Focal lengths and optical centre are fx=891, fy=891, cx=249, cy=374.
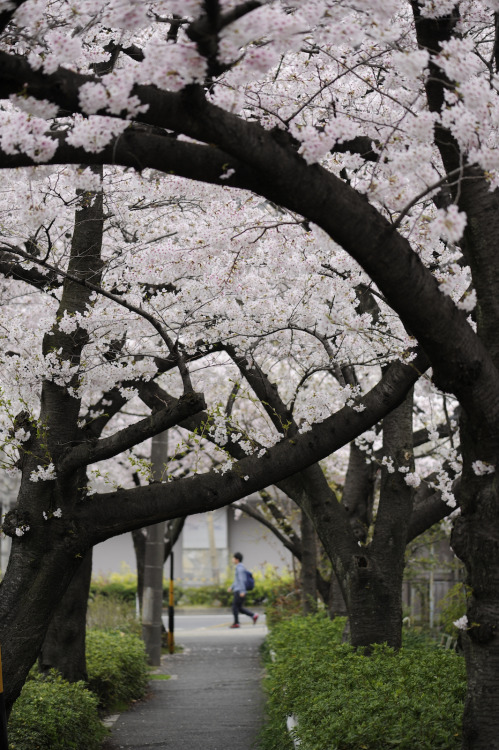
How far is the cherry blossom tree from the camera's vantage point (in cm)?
415

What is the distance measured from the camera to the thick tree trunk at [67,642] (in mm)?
10367

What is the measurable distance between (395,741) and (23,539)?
132 inches

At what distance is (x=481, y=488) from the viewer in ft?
17.2

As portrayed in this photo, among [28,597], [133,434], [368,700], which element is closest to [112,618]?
[28,597]

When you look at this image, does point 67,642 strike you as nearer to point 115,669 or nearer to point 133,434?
point 115,669

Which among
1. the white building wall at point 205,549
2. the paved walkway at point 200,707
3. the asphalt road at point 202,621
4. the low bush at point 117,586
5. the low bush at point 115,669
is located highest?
the white building wall at point 205,549

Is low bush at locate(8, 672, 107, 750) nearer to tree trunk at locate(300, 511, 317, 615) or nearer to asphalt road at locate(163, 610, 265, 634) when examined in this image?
tree trunk at locate(300, 511, 317, 615)

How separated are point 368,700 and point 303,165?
382cm

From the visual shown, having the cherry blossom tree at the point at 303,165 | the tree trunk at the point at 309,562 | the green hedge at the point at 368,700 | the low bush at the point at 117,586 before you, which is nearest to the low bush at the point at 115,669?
the green hedge at the point at 368,700

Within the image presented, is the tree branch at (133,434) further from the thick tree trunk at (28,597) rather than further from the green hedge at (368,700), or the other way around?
the green hedge at (368,700)

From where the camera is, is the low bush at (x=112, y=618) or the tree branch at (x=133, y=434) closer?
the tree branch at (x=133, y=434)

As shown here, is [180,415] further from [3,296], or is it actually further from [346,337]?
[3,296]

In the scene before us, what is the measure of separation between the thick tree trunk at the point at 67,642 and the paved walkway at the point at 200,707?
0.82 meters

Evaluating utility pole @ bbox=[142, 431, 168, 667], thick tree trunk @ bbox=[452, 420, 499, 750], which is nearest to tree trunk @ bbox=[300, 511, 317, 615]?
utility pole @ bbox=[142, 431, 168, 667]
